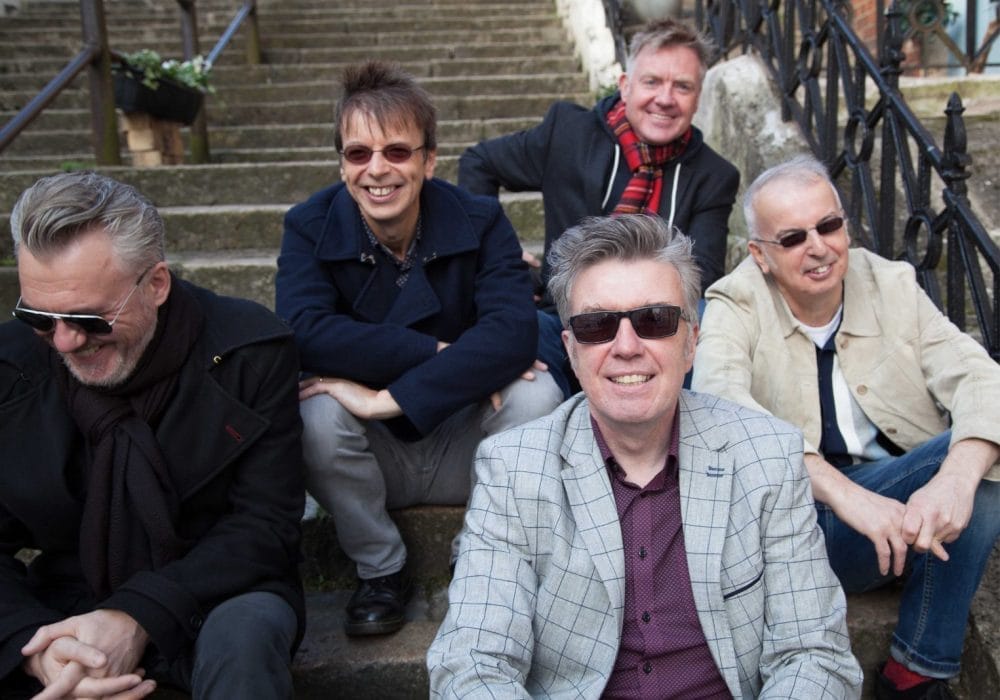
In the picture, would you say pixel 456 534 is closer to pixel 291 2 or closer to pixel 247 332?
pixel 247 332

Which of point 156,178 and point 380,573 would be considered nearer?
point 380,573

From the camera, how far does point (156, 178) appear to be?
15.3ft

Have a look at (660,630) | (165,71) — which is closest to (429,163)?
(660,630)

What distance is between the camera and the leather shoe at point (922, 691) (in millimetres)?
2080

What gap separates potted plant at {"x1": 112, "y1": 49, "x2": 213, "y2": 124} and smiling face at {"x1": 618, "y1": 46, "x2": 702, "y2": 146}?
9.86 feet

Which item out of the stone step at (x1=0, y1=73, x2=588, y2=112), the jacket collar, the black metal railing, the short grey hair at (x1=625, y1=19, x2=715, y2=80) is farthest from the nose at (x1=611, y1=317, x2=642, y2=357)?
the stone step at (x1=0, y1=73, x2=588, y2=112)

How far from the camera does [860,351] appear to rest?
2324mm

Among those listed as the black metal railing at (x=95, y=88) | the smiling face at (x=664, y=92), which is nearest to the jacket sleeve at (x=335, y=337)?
the smiling face at (x=664, y=92)

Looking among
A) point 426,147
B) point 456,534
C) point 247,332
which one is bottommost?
point 456,534

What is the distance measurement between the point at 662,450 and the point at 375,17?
711cm

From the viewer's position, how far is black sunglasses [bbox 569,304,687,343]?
1711 mm

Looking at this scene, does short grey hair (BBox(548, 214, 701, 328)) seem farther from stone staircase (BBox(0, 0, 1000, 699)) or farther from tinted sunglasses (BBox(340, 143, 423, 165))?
stone staircase (BBox(0, 0, 1000, 699))

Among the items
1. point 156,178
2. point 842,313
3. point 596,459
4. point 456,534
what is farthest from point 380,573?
point 156,178

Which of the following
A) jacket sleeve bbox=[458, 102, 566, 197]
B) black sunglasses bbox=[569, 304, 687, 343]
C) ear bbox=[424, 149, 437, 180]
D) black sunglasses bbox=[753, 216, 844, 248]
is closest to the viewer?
black sunglasses bbox=[569, 304, 687, 343]
